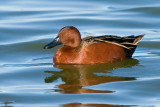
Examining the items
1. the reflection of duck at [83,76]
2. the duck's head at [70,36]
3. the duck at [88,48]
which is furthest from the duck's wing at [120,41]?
the reflection of duck at [83,76]

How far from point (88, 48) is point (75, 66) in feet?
1.59

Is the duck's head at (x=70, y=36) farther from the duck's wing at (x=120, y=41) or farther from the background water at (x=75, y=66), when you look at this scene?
the background water at (x=75, y=66)

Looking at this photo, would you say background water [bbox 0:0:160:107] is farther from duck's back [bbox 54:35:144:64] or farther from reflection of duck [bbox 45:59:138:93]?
duck's back [bbox 54:35:144:64]

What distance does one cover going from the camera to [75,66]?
495 inches

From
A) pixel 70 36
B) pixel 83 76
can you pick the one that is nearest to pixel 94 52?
pixel 70 36

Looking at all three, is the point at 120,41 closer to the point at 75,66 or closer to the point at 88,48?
the point at 88,48

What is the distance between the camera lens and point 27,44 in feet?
47.7

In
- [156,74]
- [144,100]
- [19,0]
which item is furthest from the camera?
[19,0]

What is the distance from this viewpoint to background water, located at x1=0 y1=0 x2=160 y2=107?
32.9ft

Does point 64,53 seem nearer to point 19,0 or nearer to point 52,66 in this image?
point 52,66

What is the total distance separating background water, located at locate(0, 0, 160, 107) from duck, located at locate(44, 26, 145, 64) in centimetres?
19

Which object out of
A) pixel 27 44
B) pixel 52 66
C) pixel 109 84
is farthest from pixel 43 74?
pixel 27 44

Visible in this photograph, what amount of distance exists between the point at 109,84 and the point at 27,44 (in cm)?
422

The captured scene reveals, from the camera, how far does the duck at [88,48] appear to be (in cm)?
1258
